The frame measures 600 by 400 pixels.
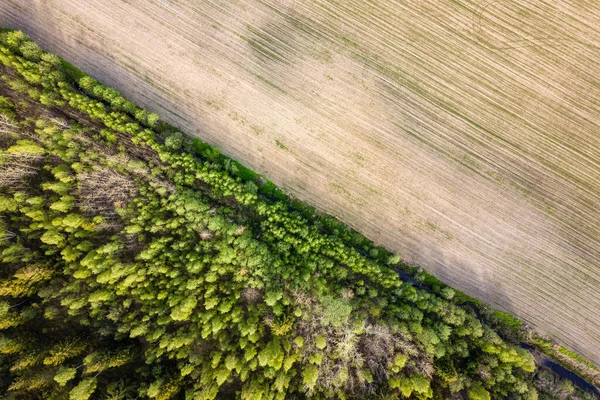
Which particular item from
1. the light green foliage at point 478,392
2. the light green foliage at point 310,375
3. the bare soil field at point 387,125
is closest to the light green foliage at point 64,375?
the light green foliage at point 310,375

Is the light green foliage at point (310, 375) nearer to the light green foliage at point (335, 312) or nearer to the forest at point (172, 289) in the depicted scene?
the forest at point (172, 289)

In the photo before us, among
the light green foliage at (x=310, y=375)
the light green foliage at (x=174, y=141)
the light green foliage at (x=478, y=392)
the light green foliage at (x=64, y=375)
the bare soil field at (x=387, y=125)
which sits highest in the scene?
the bare soil field at (x=387, y=125)

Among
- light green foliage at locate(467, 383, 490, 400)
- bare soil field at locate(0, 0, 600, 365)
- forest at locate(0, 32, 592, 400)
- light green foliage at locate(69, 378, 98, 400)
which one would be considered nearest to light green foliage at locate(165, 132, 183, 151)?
forest at locate(0, 32, 592, 400)

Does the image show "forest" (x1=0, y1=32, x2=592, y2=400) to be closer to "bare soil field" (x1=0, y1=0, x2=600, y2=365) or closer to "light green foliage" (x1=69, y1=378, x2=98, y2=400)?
"light green foliage" (x1=69, y1=378, x2=98, y2=400)

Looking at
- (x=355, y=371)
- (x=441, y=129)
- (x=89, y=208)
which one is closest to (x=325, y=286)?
(x=355, y=371)

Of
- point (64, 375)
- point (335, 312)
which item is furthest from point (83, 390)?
point (335, 312)

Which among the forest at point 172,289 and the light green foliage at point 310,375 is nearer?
the light green foliage at point 310,375

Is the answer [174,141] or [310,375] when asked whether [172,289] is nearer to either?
[174,141]

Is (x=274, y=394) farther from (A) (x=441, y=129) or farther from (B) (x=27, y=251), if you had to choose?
(A) (x=441, y=129)
